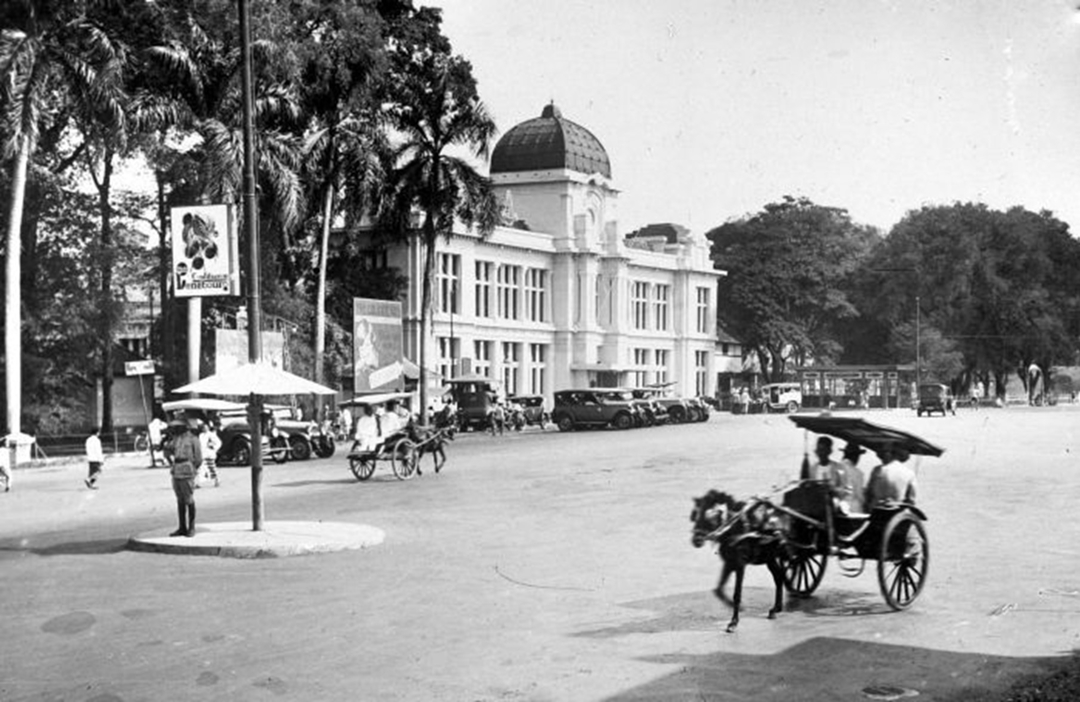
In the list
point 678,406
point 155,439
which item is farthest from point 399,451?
point 678,406

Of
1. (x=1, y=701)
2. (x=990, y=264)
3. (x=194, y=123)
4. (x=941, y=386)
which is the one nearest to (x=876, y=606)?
(x=1, y=701)

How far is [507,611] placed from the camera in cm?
1035

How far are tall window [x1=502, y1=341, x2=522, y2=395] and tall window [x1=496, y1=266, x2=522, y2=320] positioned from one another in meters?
1.48

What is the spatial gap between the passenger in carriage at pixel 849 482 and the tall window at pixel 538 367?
5398 cm

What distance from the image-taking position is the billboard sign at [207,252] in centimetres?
1994

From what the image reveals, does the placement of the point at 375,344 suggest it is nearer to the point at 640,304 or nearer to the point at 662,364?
the point at 640,304

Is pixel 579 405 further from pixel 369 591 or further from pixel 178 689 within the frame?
pixel 178 689

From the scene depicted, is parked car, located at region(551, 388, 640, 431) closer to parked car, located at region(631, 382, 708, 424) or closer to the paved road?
parked car, located at region(631, 382, 708, 424)

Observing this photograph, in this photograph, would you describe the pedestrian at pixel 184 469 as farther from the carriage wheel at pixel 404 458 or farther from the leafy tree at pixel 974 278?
the leafy tree at pixel 974 278

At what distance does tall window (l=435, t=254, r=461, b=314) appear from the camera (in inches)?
2256

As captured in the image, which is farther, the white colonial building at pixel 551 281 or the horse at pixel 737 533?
the white colonial building at pixel 551 281

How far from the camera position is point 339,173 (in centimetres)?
4228

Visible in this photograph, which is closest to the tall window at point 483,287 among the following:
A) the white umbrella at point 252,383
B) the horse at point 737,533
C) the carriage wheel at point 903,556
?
the white umbrella at point 252,383

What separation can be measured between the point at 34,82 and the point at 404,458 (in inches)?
585
